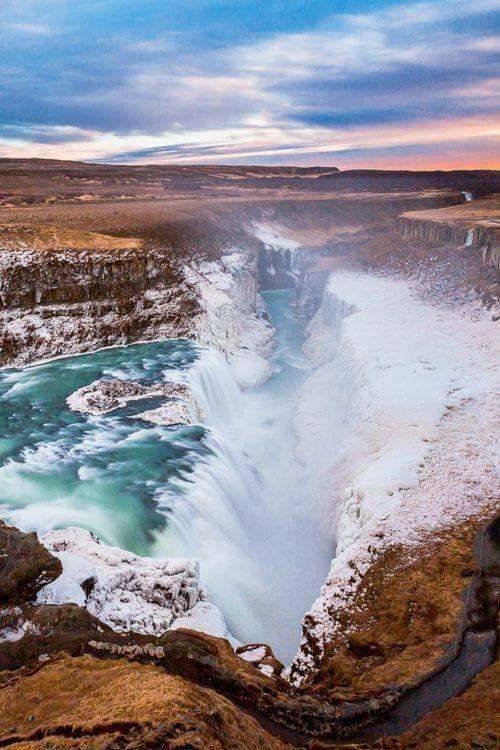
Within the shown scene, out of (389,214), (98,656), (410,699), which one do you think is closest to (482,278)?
(410,699)

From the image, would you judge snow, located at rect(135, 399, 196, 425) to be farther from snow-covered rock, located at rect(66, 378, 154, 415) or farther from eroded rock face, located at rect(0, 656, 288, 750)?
eroded rock face, located at rect(0, 656, 288, 750)

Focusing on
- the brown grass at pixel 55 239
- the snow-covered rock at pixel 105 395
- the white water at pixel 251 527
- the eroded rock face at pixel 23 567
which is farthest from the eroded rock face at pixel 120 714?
the brown grass at pixel 55 239

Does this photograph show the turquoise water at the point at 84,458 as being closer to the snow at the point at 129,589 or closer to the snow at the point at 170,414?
the snow at the point at 170,414

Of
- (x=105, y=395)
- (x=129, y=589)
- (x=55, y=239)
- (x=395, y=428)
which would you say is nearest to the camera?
(x=129, y=589)

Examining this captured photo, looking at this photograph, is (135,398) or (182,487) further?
(135,398)

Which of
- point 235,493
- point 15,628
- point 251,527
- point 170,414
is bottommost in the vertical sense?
point 251,527

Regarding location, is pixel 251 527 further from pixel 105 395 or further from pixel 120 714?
pixel 120 714

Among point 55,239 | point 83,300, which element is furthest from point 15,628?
point 55,239
